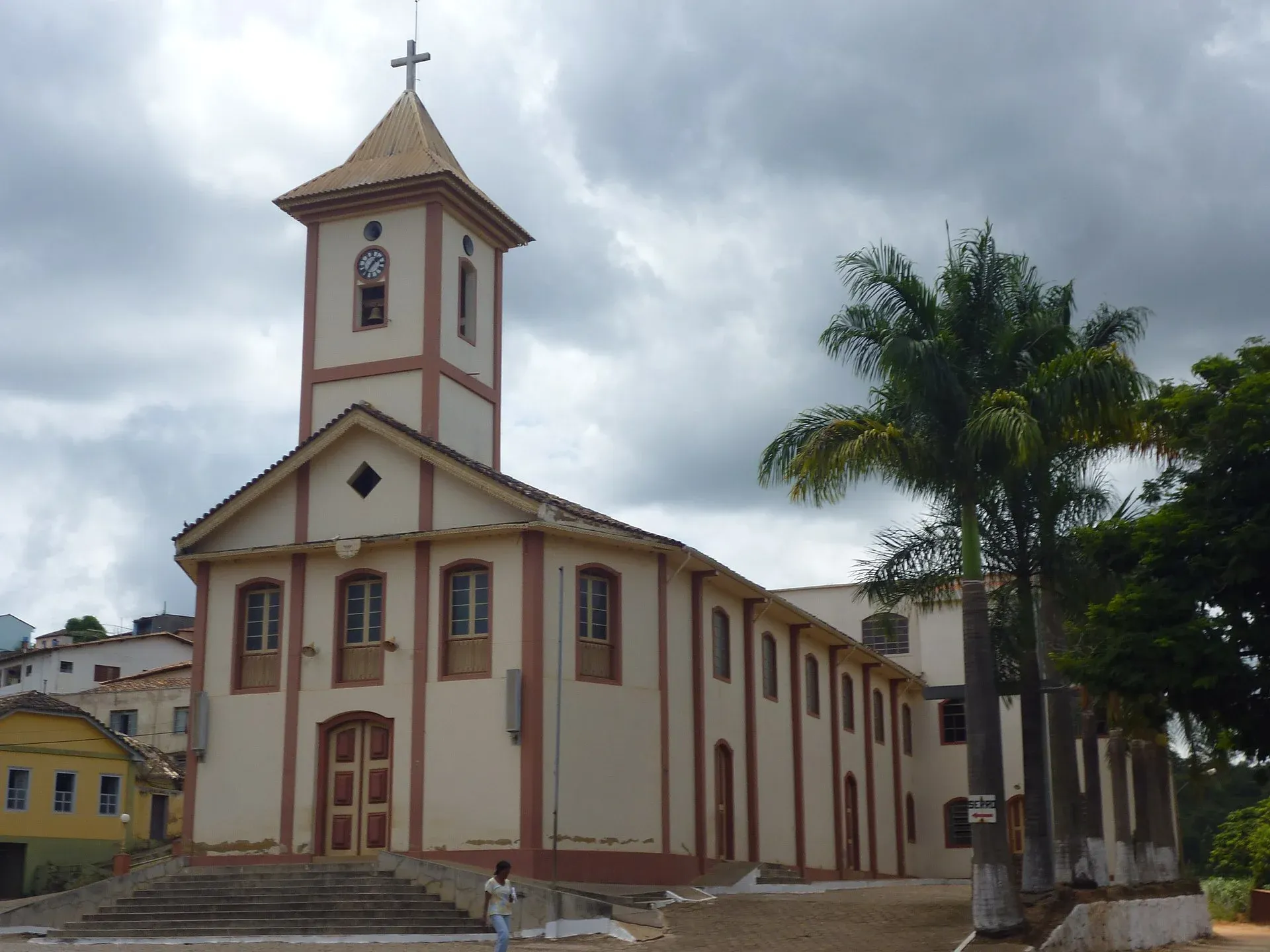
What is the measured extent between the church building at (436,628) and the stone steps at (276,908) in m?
1.59

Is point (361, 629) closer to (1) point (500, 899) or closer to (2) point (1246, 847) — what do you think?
(1) point (500, 899)

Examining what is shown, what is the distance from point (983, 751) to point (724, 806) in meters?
10.3

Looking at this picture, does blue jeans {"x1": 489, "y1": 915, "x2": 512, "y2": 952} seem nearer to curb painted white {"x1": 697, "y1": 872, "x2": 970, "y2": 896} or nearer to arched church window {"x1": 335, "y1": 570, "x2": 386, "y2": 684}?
curb painted white {"x1": 697, "y1": 872, "x2": 970, "y2": 896}

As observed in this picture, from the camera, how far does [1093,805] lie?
2511 centimetres

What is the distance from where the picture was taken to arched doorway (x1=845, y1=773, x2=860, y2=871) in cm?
3741

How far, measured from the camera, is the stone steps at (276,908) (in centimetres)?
2205

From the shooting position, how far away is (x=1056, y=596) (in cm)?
2288

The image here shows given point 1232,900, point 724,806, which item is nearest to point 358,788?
point 724,806

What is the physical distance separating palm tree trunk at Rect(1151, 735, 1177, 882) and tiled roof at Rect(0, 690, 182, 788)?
27.5 metres

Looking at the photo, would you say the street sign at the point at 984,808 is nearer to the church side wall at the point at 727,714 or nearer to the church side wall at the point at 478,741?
the church side wall at the point at 478,741

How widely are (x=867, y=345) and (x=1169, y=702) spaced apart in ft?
20.0

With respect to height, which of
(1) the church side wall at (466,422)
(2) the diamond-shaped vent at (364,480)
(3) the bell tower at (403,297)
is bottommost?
(2) the diamond-shaped vent at (364,480)

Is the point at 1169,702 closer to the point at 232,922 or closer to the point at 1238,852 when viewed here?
the point at 232,922

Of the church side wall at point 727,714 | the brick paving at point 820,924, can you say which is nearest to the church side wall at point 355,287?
the church side wall at point 727,714
